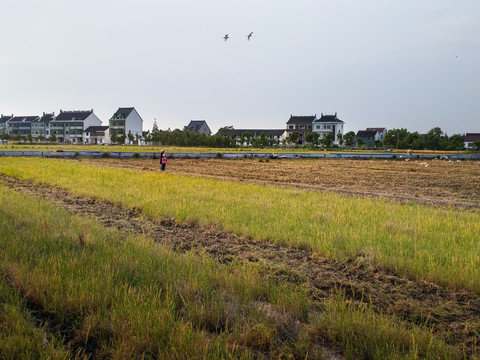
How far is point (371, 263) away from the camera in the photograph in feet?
22.9

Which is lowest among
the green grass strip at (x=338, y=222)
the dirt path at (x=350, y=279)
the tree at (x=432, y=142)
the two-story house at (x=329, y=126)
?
the dirt path at (x=350, y=279)

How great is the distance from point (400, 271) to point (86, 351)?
4.81m

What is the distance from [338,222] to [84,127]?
116161 mm

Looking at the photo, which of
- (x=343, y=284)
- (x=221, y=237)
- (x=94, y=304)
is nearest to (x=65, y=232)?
(x=221, y=237)

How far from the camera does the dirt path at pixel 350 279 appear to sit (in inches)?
194

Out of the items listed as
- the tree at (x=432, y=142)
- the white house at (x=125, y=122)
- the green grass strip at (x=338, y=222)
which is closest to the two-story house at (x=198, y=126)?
the white house at (x=125, y=122)

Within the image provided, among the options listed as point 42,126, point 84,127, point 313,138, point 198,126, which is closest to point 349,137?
point 313,138

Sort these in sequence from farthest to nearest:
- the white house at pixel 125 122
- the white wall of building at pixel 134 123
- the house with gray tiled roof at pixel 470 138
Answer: the house with gray tiled roof at pixel 470 138, the white wall of building at pixel 134 123, the white house at pixel 125 122

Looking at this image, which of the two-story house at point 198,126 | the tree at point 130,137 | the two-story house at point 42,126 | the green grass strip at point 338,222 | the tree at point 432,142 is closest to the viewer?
the green grass strip at point 338,222

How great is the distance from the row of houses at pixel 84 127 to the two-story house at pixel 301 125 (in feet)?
135

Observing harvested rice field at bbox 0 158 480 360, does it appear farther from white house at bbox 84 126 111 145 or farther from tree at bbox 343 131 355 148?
white house at bbox 84 126 111 145

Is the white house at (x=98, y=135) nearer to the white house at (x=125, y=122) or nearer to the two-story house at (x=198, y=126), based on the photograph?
the white house at (x=125, y=122)

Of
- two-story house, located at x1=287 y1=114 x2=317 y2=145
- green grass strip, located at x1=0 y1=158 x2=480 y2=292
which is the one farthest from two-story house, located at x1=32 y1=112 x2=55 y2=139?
green grass strip, located at x1=0 y1=158 x2=480 y2=292

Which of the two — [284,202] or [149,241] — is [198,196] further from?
[149,241]
